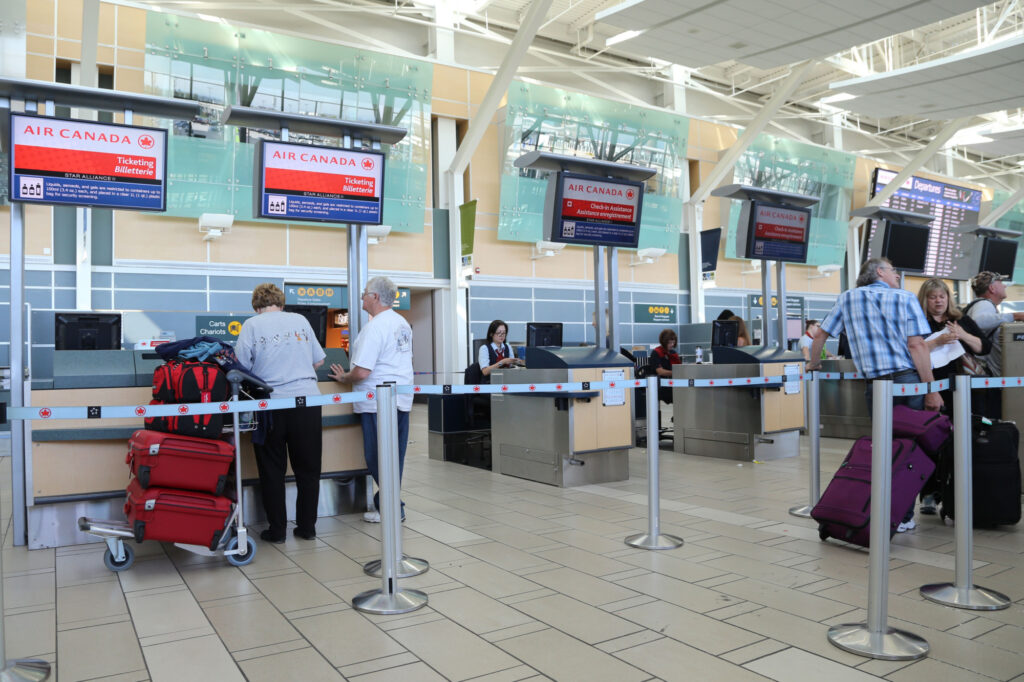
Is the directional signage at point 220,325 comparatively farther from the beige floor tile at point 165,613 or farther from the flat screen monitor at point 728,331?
the beige floor tile at point 165,613

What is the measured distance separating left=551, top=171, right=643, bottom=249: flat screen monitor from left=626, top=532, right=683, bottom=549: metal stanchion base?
9.31ft

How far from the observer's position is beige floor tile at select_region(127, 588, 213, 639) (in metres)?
2.92

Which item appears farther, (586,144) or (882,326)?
(586,144)

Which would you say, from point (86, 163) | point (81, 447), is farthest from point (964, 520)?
point (86, 163)

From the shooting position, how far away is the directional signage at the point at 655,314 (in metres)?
16.5

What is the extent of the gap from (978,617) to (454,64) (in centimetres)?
1345

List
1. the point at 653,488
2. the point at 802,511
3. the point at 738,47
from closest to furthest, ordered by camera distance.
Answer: the point at 653,488 → the point at 802,511 → the point at 738,47

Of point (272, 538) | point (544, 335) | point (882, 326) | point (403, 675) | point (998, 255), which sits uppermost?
point (998, 255)

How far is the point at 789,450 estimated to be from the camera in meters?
7.62

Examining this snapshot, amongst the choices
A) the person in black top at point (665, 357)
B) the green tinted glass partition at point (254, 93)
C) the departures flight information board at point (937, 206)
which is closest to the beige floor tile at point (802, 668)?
the person in black top at point (665, 357)

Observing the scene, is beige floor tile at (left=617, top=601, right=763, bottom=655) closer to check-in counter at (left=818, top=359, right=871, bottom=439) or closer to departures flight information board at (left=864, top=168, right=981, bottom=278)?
check-in counter at (left=818, top=359, right=871, bottom=439)

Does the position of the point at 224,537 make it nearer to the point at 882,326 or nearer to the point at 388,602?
the point at 388,602

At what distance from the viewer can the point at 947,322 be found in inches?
187

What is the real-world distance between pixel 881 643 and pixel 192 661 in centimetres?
240
